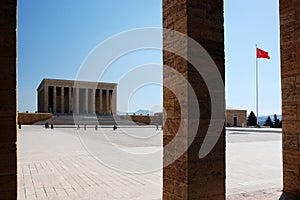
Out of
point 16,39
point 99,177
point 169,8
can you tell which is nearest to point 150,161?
point 99,177

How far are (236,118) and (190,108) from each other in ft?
152

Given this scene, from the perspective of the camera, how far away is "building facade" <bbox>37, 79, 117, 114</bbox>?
193 ft

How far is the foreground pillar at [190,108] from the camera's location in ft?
12.6

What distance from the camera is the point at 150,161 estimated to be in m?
9.89

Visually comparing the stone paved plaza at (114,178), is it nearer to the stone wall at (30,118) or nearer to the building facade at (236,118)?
the building facade at (236,118)

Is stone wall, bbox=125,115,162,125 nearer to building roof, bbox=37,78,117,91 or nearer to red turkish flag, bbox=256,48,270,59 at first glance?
building roof, bbox=37,78,117,91

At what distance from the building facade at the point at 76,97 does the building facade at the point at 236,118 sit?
28440 mm

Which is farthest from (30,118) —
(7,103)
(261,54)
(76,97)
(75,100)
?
(7,103)

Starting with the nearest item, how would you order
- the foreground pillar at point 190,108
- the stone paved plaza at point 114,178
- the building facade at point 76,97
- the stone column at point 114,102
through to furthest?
the foreground pillar at point 190,108, the stone paved plaza at point 114,178, the building facade at point 76,97, the stone column at point 114,102

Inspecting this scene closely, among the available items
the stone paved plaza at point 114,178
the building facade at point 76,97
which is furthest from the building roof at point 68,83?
the stone paved plaza at point 114,178

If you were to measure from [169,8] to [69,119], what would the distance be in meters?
48.9

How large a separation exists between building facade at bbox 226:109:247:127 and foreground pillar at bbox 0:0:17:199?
152 ft

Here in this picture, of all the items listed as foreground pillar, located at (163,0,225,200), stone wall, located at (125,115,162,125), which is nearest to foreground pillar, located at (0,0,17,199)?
foreground pillar, located at (163,0,225,200)

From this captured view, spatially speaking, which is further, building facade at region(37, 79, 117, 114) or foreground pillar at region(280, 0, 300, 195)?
building facade at region(37, 79, 117, 114)
